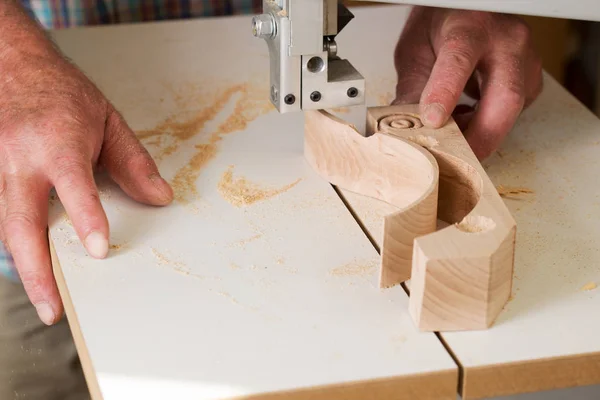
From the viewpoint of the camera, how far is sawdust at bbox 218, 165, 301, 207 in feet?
3.81

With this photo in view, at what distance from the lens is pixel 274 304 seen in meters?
0.95

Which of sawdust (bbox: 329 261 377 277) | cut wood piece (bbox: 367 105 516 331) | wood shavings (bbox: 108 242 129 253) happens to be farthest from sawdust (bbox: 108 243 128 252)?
cut wood piece (bbox: 367 105 516 331)

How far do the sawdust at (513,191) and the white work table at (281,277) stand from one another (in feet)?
0.06

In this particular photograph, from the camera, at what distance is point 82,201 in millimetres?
1071

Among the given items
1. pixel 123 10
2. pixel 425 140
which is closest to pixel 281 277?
pixel 425 140

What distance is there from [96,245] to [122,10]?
980 millimetres

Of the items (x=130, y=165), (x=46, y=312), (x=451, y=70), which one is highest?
(x=451, y=70)

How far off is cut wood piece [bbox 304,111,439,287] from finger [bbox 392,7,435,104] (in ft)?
0.57

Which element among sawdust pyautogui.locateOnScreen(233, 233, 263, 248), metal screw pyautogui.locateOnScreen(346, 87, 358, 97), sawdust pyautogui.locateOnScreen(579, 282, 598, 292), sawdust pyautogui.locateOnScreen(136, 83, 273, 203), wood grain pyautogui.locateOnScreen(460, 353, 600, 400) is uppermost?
metal screw pyautogui.locateOnScreen(346, 87, 358, 97)

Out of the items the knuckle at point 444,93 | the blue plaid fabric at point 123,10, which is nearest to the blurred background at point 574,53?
the blue plaid fabric at point 123,10

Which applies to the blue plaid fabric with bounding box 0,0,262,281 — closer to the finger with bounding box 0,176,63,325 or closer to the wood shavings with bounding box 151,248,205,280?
the finger with bounding box 0,176,63,325

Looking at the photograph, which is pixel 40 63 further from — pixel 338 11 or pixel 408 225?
pixel 408 225

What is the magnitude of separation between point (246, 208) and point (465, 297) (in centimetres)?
36

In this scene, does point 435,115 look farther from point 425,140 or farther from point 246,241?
point 246,241
